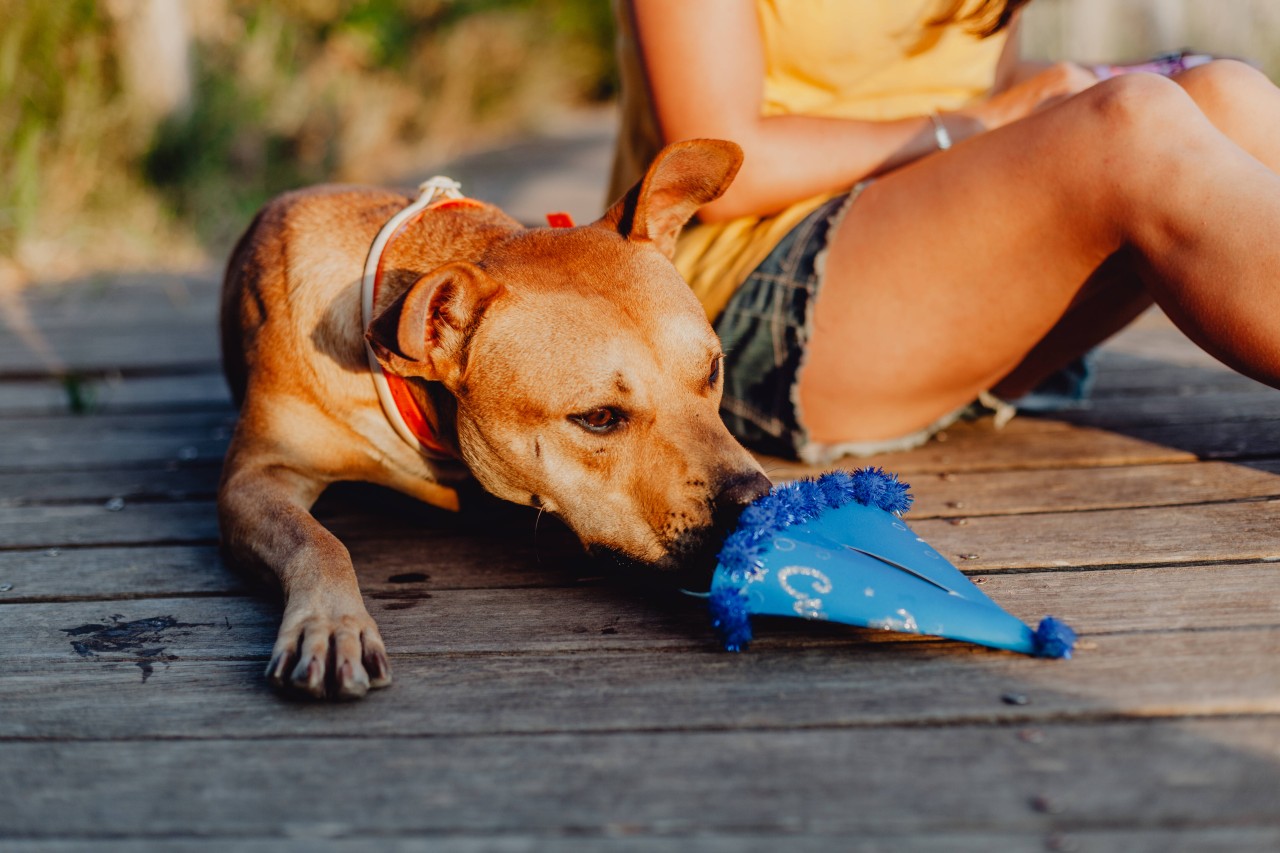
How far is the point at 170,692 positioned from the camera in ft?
6.63

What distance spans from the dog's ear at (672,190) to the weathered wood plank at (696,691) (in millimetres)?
1002

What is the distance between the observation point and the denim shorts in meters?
2.82

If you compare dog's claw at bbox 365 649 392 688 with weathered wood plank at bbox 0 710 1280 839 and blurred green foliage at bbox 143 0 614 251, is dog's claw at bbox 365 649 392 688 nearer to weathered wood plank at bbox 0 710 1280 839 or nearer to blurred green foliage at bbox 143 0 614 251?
weathered wood plank at bbox 0 710 1280 839

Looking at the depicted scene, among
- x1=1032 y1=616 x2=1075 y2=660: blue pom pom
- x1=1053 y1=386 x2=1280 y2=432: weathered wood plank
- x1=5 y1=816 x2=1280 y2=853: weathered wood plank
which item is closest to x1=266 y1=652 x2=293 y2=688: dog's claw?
x1=5 y1=816 x2=1280 y2=853: weathered wood plank

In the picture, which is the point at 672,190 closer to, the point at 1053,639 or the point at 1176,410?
the point at 1053,639

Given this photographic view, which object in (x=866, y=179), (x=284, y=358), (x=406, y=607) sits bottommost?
(x=406, y=607)

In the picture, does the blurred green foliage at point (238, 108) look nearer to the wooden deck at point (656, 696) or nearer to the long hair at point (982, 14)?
the wooden deck at point (656, 696)

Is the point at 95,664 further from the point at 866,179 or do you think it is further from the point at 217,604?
the point at 866,179

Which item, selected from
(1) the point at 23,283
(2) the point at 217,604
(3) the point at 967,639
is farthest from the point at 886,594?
(1) the point at 23,283

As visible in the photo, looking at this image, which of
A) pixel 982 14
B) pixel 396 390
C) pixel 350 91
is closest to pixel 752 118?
pixel 982 14

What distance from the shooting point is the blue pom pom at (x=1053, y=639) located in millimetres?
1903

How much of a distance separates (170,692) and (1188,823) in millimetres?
1623

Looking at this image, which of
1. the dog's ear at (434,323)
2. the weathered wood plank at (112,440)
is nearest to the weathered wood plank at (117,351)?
the weathered wood plank at (112,440)

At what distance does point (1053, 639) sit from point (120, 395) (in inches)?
134
